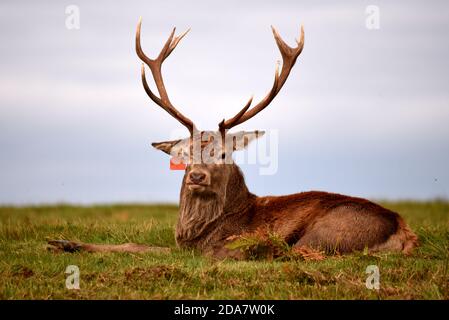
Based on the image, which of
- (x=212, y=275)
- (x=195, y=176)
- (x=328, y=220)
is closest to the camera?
(x=212, y=275)

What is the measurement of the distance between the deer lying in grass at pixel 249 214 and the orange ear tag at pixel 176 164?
9cm

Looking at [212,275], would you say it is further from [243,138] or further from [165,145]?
[165,145]

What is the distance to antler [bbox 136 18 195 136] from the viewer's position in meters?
9.29

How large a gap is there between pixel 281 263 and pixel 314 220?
1.13 m

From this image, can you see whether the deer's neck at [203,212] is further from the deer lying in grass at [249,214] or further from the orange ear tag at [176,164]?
the orange ear tag at [176,164]

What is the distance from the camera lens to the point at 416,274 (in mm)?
7406

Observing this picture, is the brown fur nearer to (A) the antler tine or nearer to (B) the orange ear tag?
(B) the orange ear tag

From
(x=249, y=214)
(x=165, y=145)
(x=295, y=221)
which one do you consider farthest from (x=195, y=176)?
(x=295, y=221)

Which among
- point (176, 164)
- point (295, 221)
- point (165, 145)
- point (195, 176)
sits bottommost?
point (295, 221)

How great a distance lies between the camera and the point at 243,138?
926 centimetres

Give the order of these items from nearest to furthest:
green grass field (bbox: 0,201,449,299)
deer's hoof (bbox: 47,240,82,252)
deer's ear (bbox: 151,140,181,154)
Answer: green grass field (bbox: 0,201,449,299)
deer's hoof (bbox: 47,240,82,252)
deer's ear (bbox: 151,140,181,154)

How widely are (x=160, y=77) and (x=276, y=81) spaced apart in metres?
1.48

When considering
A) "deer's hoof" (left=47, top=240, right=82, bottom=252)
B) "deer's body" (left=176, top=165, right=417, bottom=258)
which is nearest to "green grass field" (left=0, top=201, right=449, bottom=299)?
"deer's hoof" (left=47, top=240, right=82, bottom=252)
